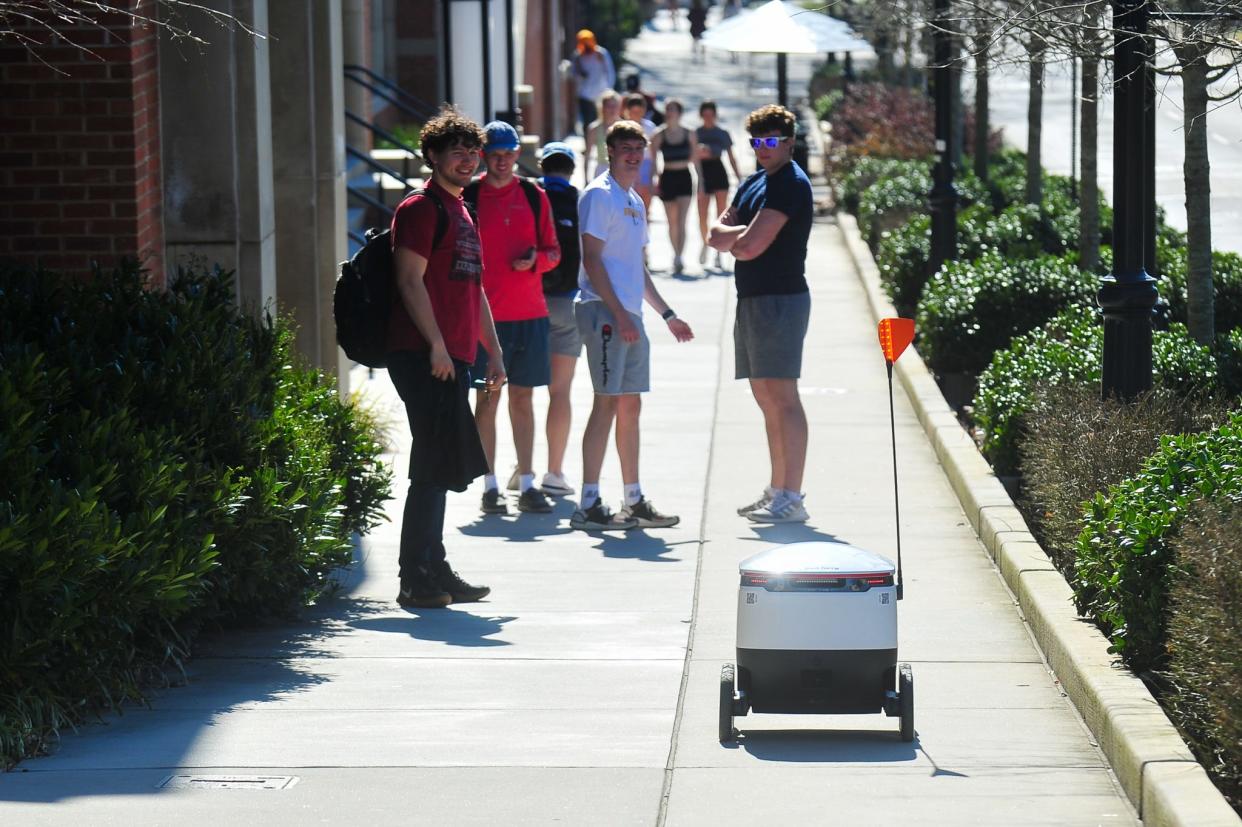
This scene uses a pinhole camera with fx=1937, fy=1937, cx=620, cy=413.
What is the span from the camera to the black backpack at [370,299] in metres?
7.66

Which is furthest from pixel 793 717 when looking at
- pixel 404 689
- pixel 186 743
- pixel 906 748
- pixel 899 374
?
pixel 899 374

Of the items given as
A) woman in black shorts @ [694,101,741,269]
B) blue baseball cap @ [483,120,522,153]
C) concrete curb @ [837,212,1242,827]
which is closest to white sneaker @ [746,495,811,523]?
concrete curb @ [837,212,1242,827]

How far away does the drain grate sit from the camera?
550 cm

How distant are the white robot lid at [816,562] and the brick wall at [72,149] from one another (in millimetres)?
4013

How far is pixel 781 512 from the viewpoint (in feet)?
30.5

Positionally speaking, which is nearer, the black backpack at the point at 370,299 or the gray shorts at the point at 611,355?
the black backpack at the point at 370,299

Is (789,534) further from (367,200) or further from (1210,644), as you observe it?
(367,200)

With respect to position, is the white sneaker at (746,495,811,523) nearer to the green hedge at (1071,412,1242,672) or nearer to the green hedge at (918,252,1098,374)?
the green hedge at (1071,412,1242,672)

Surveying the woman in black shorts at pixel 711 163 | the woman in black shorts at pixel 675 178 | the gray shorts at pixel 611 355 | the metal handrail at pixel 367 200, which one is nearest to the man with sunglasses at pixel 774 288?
the gray shorts at pixel 611 355

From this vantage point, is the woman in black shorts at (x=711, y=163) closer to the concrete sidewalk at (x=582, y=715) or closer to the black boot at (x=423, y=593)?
the concrete sidewalk at (x=582, y=715)

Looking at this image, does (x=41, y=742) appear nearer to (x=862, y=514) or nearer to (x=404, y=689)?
(x=404, y=689)

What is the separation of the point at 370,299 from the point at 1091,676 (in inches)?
125

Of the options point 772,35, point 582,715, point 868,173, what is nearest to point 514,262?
point 582,715

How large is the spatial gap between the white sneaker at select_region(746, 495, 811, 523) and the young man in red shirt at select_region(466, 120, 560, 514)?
1.11 m
